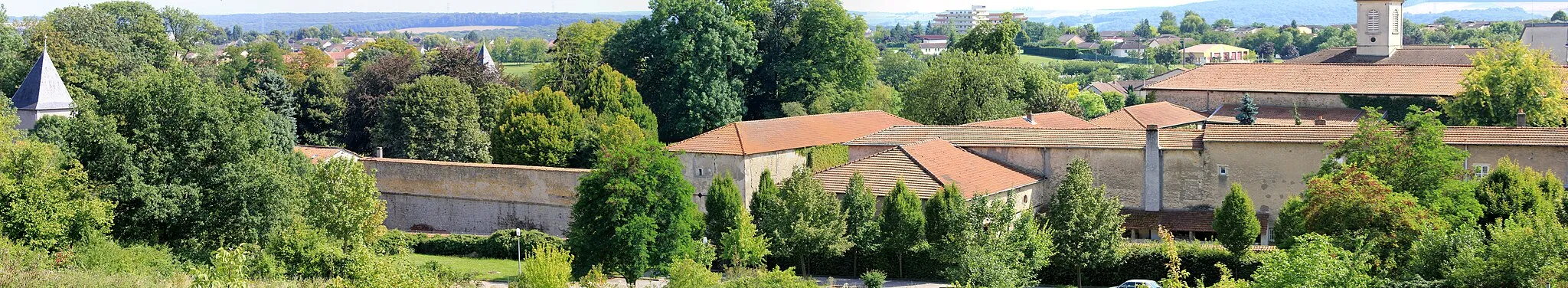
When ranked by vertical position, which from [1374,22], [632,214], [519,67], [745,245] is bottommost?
[745,245]

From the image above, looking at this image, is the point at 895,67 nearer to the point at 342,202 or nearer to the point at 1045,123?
the point at 1045,123

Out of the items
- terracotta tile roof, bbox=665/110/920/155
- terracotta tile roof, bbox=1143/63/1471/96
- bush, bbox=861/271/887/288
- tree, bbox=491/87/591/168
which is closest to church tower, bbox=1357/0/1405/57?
terracotta tile roof, bbox=1143/63/1471/96

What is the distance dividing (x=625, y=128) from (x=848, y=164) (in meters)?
7.31

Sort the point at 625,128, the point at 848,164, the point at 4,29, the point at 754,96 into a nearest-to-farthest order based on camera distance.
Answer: the point at 848,164, the point at 625,128, the point at 754,96, the point at 4,29

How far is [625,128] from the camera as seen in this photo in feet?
130

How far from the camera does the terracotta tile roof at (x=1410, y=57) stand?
60.5m

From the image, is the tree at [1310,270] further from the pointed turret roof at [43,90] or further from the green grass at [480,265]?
the pointed turret roof at [43,90]

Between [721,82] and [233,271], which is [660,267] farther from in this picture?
[721,82]

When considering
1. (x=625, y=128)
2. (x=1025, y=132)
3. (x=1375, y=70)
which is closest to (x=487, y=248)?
(x=625, y=128)

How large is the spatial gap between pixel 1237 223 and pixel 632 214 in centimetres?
1155

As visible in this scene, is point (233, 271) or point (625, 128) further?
point (625, 128)

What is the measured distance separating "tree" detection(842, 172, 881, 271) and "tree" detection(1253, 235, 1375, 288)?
964 centimetres

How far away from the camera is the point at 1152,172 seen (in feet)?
114

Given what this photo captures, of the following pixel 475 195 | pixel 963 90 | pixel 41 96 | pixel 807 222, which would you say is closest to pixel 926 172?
pixel 807 222
